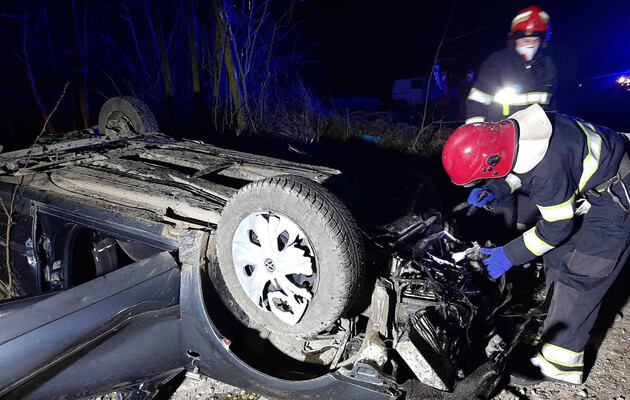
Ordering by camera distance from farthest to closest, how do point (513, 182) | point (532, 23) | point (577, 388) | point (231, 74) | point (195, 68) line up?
point (195, 68), point (231, 74), point (532, 23), point (513, 182), point (577, 388)

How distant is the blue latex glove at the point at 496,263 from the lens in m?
2.35

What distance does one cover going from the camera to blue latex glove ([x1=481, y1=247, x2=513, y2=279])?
92.7 inches

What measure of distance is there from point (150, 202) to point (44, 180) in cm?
95

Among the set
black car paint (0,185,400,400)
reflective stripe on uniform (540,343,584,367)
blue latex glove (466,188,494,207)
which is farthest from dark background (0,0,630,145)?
black car paint (0,185,400,400)

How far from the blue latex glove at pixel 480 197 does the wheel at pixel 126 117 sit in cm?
323

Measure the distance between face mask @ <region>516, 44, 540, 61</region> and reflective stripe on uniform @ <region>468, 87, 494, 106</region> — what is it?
1.45 ft

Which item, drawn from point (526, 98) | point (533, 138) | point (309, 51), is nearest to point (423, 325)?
point (533, 138)

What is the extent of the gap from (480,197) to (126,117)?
3654mm

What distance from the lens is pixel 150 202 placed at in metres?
2.24

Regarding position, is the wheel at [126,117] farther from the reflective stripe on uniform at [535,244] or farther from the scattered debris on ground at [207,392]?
the reflective stripe on uniform at [535,244]

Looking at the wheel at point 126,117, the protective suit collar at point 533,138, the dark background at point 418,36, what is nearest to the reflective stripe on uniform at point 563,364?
the protective suit collar at point 533,138

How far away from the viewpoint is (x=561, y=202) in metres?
2.14

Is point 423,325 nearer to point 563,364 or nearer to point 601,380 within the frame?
point 563,364

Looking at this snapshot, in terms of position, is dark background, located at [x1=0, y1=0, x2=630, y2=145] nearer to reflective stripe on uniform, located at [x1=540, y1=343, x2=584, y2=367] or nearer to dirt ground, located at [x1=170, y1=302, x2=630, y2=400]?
dirt ground, located at [x1=170, y1=302, x2=630, y2=400]
